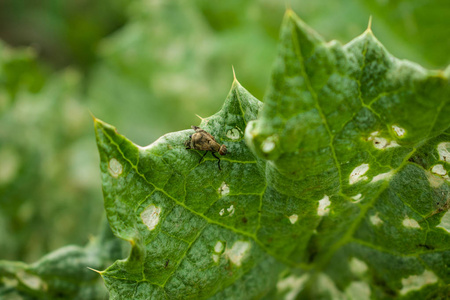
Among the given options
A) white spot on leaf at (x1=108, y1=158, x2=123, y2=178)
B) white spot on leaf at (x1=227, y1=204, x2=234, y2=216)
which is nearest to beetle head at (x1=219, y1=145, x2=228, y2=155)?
white spot on leaf at (x1=227, y1=204, x2=234, y2=216)

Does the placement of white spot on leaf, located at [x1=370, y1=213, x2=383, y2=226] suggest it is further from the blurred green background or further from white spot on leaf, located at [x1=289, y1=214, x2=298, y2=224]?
the blurred green background

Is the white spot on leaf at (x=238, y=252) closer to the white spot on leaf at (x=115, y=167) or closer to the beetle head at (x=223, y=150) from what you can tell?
the beetle head at (x=223, y=150)

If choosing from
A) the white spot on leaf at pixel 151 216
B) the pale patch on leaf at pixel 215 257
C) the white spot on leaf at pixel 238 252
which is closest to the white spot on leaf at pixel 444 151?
the white spot on leaf at pixel 238 252

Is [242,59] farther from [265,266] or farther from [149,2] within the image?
[265,266]

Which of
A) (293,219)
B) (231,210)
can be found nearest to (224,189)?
(231,210)

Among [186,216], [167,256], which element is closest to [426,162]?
[186,216]

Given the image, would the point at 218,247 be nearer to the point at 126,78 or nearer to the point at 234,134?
the point at 234,134
